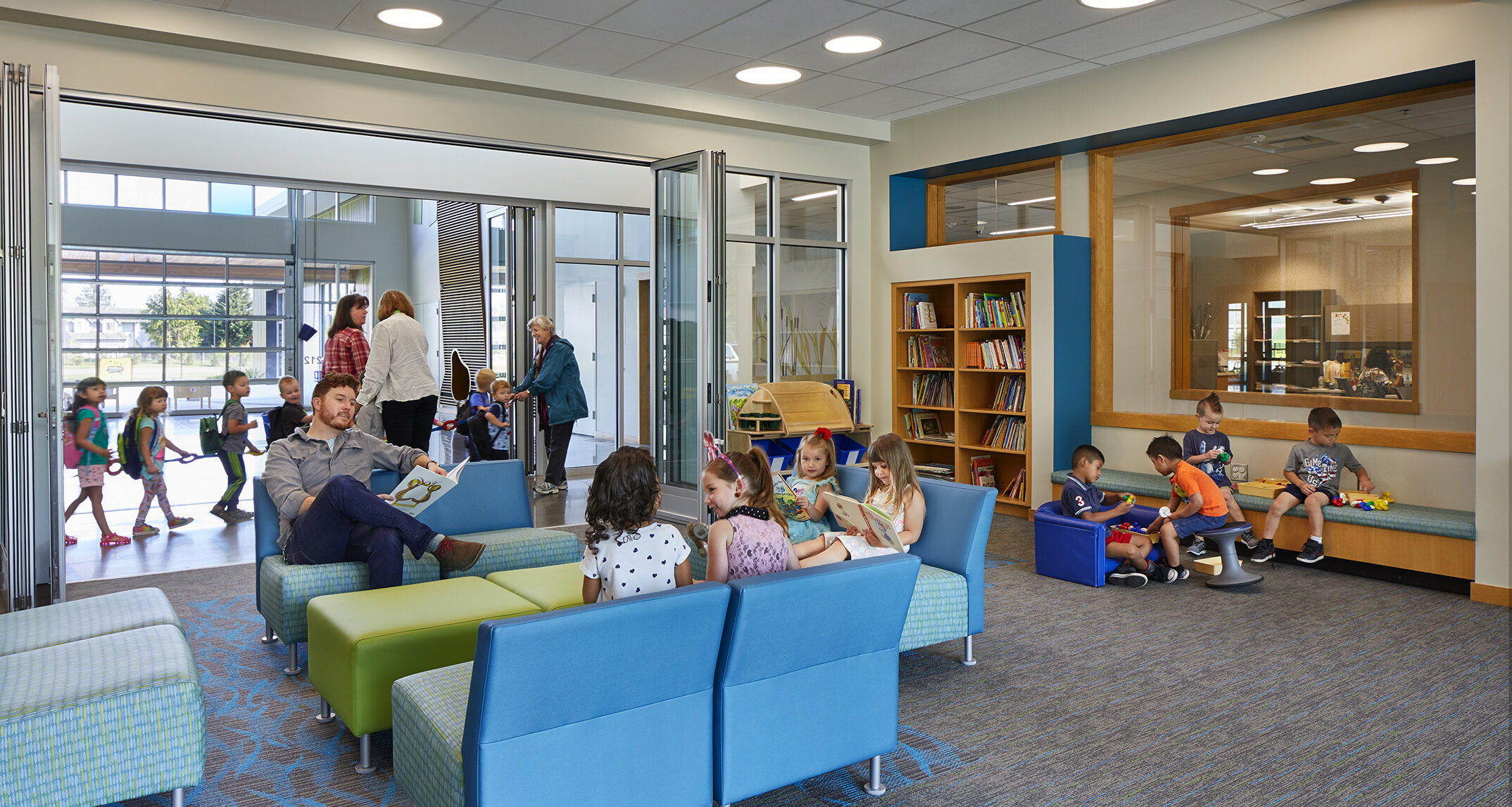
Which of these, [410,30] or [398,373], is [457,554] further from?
[410,30]

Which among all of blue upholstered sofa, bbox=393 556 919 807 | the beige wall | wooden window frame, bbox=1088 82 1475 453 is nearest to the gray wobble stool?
the beige wall

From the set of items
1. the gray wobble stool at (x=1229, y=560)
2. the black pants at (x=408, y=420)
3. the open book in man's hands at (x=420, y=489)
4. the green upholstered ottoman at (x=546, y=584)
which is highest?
the black pants at (x=408, y=420)

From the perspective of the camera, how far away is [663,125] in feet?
25.6

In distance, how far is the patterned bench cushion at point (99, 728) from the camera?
2379 millimetres

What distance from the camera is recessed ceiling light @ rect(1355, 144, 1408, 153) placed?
235 inches

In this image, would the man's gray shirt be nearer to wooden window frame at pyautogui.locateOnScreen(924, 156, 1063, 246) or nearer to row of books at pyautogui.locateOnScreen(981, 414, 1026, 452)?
row of books at pyautogui.locateOnScreen(981, 414, 1026, 452)

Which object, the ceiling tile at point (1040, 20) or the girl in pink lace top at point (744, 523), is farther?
the ceiling tile at point (1040, 20)

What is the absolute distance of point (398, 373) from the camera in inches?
251

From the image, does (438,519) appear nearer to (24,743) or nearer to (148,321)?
(24,743)

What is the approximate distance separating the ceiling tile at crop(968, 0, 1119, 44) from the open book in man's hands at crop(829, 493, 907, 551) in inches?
134

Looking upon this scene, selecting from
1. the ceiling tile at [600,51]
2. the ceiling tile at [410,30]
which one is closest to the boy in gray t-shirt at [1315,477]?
the ceiling tile at [600,51]

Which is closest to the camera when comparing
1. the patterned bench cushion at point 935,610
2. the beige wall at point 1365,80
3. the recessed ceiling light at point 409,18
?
the patterned bench cushion at point 935,610

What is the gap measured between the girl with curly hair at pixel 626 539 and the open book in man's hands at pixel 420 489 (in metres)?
1.43

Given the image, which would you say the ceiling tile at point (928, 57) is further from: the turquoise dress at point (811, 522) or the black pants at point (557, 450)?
the black pants at point (557, 450)
